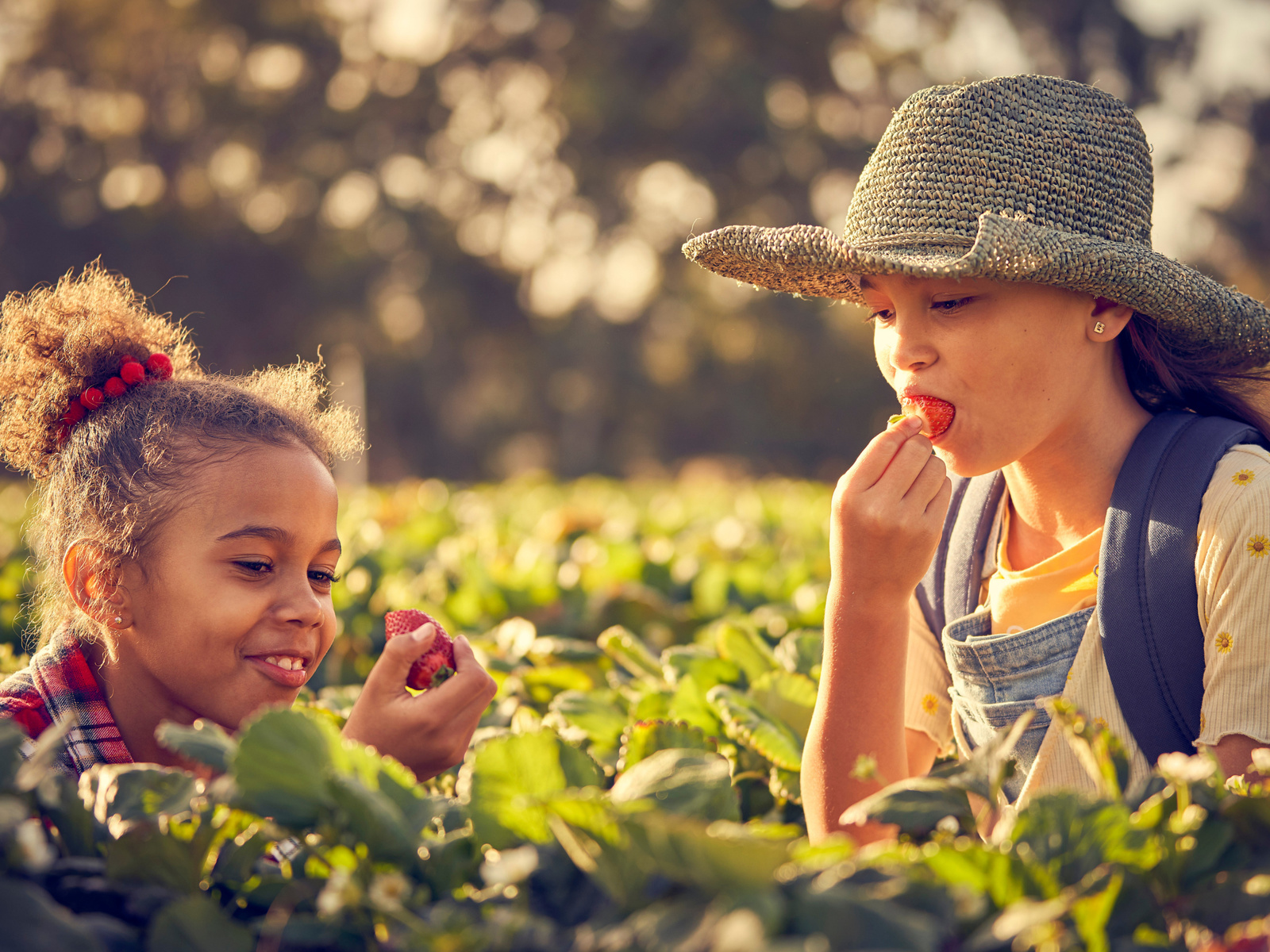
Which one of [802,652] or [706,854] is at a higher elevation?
[802,652]

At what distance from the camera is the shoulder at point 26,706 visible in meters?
1.88

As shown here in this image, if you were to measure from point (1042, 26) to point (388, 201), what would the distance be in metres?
20.0

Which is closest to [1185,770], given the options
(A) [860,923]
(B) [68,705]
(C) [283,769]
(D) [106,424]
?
(A) [860,923]

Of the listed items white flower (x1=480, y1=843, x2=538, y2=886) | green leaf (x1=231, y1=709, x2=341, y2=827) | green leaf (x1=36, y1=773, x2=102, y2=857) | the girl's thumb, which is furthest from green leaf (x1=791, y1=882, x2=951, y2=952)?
the girl's thumb

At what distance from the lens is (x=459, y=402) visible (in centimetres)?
4278

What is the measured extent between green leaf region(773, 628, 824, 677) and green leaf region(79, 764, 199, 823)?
1.51m

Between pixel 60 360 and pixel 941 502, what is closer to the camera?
pixel 941 502

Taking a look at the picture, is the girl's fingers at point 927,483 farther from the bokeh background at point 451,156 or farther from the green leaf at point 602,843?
the bokeh background at point 451,156

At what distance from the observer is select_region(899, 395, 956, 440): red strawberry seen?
1894 mm

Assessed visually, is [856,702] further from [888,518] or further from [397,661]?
[397,661]

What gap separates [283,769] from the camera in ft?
3.72

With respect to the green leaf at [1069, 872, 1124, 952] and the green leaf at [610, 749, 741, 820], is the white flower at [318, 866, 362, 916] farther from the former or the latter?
the green leaf at [1069, 872, 1124, 952]

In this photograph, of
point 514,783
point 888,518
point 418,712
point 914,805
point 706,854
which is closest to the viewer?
point 706,854

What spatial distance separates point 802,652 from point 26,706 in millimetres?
1525
